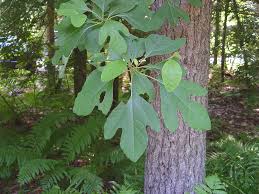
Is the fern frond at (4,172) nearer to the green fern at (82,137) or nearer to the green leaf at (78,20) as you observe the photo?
the green fern at (82,137)

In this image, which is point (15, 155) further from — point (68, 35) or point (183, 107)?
point (183, 107)

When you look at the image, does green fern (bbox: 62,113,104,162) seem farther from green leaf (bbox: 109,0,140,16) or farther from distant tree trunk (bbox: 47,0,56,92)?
green leaf (bbox: 109,0,140,16)

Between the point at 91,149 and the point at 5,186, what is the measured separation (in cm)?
112

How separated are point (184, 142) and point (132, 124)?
1479 mm

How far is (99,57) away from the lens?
1402 millimetres

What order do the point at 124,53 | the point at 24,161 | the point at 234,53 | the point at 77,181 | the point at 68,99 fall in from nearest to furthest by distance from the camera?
the point at 124,53
the point at 77,181
the point at 24,161
the point at 68,99
the point at 234,53

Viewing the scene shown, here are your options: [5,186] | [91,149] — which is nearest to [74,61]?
[91,149]

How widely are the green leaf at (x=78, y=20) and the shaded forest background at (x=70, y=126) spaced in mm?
673

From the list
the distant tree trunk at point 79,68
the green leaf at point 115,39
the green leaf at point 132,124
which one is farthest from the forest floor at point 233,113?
→ the green leaf at point 115,39

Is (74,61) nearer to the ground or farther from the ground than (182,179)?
farther from the ground

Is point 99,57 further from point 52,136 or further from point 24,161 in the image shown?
point 52,136

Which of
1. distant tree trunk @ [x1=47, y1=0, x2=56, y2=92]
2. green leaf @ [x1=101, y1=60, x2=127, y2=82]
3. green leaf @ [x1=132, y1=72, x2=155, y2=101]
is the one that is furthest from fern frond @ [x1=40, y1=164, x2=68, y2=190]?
green leaf @ [x1=101, y1=60, x2=127, y2=82]

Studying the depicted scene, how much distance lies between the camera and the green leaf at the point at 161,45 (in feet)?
4.51

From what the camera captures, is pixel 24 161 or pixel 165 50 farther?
pixel 24 161
